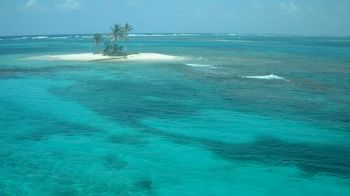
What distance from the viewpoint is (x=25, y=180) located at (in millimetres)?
19141

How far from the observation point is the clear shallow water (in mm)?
19016

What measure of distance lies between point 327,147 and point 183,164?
29.3ft

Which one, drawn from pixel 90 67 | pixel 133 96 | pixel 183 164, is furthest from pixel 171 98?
pixel 90 67

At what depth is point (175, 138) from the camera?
2562cm

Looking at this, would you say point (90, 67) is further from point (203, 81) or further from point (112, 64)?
point (203, 81)

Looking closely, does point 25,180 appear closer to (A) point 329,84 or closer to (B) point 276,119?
(B) point 276,119

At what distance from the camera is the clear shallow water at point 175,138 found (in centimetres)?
1902

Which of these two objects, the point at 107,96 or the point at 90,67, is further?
the point at 90,67

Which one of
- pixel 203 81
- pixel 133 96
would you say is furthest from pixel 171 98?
pixel 203 81

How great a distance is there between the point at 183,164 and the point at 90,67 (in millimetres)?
44327

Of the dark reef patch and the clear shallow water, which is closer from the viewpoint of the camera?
the clear shallow water

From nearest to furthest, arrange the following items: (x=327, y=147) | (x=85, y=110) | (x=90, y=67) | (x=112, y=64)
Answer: (x=327, y=147) < (x=85, y=110) < (x=90, y=67) < (x=112, y=64)

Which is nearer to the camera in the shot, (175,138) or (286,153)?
(286,153)

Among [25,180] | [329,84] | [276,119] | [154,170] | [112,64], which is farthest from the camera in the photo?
[112,64]
